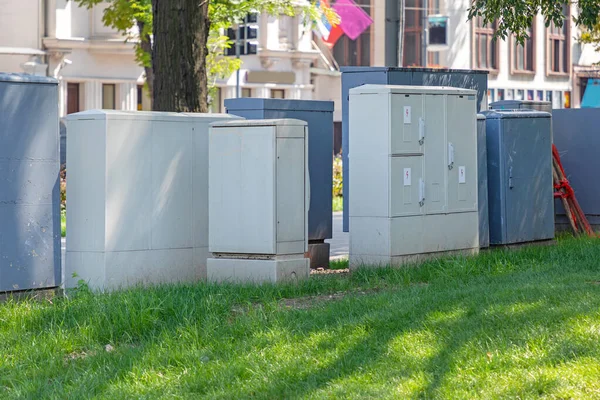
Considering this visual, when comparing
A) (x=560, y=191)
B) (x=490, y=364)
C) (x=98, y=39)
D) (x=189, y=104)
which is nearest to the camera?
(x=490, y=364)

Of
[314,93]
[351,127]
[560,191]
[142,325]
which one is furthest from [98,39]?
[142,325]

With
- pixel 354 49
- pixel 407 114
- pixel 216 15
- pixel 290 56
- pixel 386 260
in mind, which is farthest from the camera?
pixel 354 49

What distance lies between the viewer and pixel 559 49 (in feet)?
184

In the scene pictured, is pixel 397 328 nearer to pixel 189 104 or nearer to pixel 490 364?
pixel 490 364

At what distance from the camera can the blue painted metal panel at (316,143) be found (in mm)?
12359

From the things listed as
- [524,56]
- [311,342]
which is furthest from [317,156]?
[524,56]

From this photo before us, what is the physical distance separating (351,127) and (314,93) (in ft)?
109

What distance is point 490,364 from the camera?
21.5 feet

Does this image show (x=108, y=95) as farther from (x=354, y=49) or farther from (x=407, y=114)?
(x=407, y=114)

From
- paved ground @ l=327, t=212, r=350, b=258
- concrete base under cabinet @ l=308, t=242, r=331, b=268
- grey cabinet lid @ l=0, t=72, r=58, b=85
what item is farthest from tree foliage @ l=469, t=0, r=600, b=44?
grey cabinet lid @ l=0, t=72, r=58, b=85

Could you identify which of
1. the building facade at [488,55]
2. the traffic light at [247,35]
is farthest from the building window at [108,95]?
the traffic light at [247,35]

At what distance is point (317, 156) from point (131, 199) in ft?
9.95

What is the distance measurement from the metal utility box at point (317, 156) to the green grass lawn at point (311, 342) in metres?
3.05

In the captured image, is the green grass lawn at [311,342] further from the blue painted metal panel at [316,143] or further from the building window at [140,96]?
the building window at [140,96]
